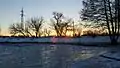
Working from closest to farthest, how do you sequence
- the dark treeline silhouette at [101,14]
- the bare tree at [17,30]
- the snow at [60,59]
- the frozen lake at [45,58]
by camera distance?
the snow at [60,59] → the frozen lake at [45,58] → the dark treeline silhouette at [101,14] → the bare tree at [17,30]

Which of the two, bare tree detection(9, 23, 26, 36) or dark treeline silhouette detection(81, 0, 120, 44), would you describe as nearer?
dark treeline silhouette detection(81, 0, 120, 44)

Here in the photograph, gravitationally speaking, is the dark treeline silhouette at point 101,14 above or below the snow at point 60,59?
above

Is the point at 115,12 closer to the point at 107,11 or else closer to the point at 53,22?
the point at 107,11

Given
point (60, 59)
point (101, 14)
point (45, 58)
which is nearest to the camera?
point (60, 59)

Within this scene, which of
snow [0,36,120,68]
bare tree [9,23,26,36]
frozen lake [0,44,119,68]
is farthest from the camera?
bare tree [9,23,26,36]

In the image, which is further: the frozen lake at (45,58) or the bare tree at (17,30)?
the bare tree at (17,30)

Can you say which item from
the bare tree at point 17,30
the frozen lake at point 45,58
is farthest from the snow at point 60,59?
the bare tree at point 17,30

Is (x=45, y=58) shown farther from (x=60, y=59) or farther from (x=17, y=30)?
(x=17, y=30)

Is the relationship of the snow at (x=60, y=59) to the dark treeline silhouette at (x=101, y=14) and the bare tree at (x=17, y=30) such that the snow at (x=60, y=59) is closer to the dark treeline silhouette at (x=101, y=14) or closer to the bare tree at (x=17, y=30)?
Answer: the dark treeline silhouette at (x=101, y=14)

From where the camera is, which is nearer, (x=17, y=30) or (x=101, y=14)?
(x=101, y=14)

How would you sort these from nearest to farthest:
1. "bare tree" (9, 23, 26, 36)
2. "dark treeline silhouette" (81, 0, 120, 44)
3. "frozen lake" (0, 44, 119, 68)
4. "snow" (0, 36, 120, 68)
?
"snow" (0, 36, 120, 68) → "frozen lake" (0, 44, 119, 68) → "dark treeline silhouette" (81, 0, 120, 44) → "bare tree" (9, 23, 26, 36)

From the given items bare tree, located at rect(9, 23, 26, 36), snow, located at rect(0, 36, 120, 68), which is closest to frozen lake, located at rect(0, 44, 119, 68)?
snow, located at rect(0, 36, 120, 68)

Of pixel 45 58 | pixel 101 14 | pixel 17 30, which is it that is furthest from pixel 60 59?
pixel 17 30

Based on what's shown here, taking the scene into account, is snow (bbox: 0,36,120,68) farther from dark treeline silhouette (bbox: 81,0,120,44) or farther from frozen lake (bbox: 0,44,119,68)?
dark treeline silhouette (bbox: 81,0,120,44)
